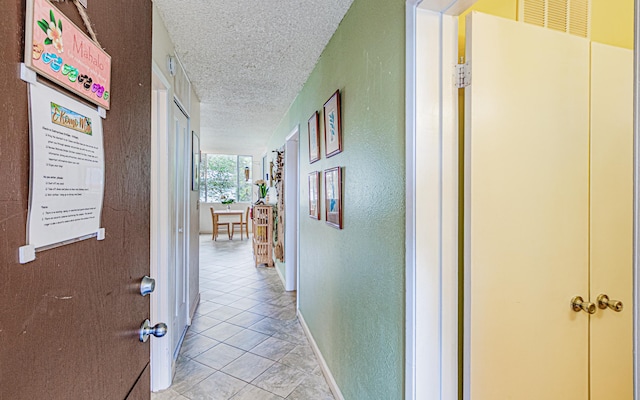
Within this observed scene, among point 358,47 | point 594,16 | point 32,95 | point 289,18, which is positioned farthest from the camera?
point 289,18

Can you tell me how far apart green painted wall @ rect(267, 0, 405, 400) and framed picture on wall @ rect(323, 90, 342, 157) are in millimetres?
56

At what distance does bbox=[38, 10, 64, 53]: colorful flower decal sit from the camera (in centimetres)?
51

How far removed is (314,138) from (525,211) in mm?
1713

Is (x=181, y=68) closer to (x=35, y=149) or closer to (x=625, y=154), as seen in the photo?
(x=35, y=149)

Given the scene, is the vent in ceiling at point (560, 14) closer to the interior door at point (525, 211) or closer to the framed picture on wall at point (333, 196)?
the interior door at point (525, 211)

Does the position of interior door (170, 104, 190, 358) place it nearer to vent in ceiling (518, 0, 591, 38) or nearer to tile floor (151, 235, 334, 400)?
tile floor (151, 235, 334, 400)

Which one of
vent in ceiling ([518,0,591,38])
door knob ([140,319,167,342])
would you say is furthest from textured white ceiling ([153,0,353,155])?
door knob ([140,319,167,342])

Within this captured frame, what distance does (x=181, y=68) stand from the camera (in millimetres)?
2494

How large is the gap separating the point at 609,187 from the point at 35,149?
5.90 feet

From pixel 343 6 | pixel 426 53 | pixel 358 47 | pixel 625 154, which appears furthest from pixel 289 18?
pixel 625 154

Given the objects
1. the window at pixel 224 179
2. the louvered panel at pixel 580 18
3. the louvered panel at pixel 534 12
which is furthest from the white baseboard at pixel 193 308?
the window at pixel 224 179

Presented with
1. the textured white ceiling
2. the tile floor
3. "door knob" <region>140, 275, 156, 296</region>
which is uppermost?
the textured white ceiling

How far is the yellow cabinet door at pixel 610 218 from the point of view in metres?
1.20

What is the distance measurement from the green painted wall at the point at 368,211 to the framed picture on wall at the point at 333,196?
56 mm
